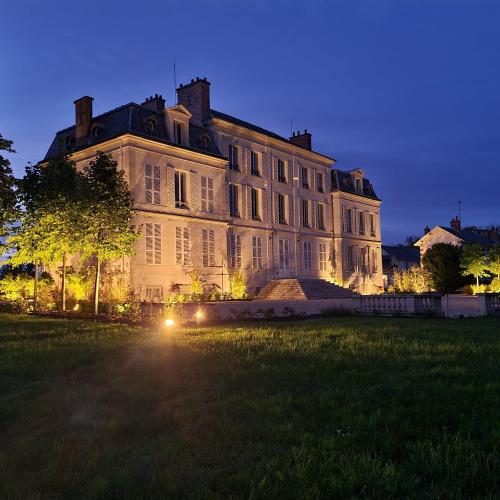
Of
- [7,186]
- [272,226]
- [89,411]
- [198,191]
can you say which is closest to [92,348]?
[89,411]

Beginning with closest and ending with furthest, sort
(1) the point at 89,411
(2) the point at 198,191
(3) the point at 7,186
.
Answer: (1) the point at 89,411 → (3) the point at 7,186 → (2) the point at 198,191

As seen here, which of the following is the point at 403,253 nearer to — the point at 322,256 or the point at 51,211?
the point at 322,256

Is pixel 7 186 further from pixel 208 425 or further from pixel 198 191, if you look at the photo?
pixel 208 425

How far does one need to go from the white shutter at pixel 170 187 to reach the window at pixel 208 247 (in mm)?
2685

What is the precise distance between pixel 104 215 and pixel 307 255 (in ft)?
67.9

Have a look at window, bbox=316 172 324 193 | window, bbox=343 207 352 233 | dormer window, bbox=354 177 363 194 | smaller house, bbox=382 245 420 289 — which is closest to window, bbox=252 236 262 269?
window, bbox=316 172 324 193

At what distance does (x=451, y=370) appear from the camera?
6941 mm

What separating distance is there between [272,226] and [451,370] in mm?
28179

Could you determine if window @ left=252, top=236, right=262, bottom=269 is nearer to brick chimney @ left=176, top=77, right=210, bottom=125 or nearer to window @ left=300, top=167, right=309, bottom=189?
window @ left=300, top=167, right=309, bottom=189

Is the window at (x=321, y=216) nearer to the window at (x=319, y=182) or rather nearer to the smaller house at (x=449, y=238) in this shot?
the window at (x=319, y=182)

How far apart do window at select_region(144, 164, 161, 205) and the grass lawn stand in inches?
664

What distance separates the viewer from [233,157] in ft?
107

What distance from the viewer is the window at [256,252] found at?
33125 mm

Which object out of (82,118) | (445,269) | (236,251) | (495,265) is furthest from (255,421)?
(445,269)
